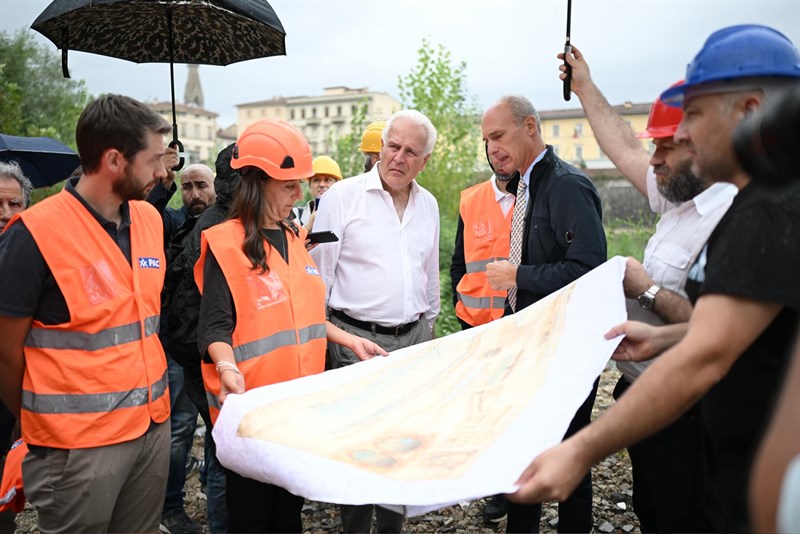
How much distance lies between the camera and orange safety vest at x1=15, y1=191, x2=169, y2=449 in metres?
2.64

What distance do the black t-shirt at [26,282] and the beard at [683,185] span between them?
Result: 2477mm

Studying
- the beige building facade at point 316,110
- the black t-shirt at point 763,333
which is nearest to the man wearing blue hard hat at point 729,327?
the black t-shirt at point 763,333

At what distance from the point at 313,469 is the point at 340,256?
7.85 feet

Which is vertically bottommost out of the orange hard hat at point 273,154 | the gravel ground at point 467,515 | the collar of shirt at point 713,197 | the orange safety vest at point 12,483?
the gravel ground at point 467,515

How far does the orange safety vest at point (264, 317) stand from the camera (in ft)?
10.1

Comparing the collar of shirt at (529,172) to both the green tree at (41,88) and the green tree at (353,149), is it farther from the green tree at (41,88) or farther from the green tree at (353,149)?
the green tree at (41,88)

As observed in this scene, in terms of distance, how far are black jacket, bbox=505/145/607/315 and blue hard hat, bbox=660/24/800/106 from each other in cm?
173

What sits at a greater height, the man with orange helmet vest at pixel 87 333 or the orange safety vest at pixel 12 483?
the man with orange helmet vest at pixel 87 333

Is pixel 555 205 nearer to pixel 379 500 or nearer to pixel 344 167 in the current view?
pixel 379 500

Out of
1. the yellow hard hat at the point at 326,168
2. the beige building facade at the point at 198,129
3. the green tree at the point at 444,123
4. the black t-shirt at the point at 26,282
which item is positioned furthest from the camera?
the beige building facade at the point at 198,129

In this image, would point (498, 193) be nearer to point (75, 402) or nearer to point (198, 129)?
point (75, 402)

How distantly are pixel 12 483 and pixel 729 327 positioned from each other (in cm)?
299

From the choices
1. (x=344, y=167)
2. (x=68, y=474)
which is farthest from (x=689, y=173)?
(x=344, y=167)

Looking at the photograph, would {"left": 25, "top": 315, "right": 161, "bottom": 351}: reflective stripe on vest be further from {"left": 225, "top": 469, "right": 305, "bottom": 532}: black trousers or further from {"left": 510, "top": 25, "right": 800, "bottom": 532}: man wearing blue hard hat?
{"left": 510, "top": 25, "right": 800, "bottom": 532}: man wearing blue hard hat
